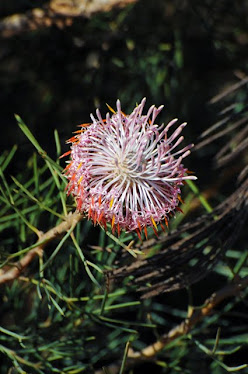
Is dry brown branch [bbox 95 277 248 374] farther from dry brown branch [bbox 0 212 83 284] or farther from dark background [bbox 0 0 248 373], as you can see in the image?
dark background [bbox 0 0 248 373]

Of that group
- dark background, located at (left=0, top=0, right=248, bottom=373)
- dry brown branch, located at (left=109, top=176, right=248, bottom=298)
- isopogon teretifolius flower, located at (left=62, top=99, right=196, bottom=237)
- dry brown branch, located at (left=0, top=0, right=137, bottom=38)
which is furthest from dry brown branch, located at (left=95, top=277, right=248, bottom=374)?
dry brown branch, located at (left=0, top=0, right=137, bottom=38)

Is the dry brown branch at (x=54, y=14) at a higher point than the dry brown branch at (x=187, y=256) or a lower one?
higher

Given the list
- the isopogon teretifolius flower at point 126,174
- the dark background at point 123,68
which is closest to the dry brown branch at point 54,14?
the dark background at point 123,68

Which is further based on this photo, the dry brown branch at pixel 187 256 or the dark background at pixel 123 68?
the dark background at pixel 123 68

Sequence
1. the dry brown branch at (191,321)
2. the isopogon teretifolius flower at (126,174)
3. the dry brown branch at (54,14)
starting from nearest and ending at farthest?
the isopogon teretifolius flower at (126,174) < the dry brown branch at (191,321) < the dry brown branch at (54,14)

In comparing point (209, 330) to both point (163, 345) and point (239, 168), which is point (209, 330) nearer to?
point (163, 345)

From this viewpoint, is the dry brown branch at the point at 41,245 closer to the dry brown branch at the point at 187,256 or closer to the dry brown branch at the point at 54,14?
the dry brown branch at the point at 187,256
